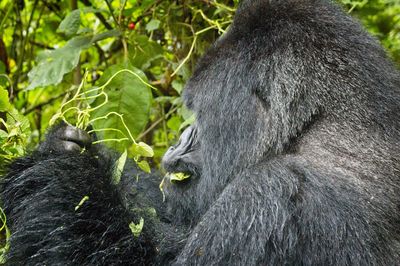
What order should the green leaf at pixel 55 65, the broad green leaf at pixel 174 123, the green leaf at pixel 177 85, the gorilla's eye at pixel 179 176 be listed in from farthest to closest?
the broad green leaf at pixel 174 123, the green leaf at pixel 177 85, the green leaf at pixel 55 65, the gorilla's eye at pixel 179 176

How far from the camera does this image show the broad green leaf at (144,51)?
4.12 m

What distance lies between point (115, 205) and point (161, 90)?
186 cm

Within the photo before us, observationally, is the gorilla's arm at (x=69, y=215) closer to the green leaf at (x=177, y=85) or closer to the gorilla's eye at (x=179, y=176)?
the gorilla's eye at (x=179, y=176)

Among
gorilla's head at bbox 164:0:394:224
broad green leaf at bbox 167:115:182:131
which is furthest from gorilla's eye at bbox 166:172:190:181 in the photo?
broad green leaf at bbox 167:115:182:131

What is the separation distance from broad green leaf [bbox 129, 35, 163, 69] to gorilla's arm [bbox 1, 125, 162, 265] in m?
1.19

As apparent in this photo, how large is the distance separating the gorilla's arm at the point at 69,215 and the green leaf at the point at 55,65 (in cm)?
71

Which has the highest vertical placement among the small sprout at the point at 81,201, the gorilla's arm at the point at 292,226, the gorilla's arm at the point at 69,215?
the gorilla's arm at the point at 292,226

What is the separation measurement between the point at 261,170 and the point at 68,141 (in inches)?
43.2

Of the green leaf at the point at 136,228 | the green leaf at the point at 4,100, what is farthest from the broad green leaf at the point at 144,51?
the green leaf at the point at 136,228

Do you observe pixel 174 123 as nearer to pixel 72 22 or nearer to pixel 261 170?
pixel 72 22

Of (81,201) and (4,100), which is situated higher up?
(4,100)

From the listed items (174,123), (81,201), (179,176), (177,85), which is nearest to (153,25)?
(177,85)

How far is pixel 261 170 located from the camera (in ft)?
8.46

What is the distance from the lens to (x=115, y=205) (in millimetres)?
2869
